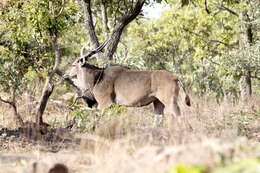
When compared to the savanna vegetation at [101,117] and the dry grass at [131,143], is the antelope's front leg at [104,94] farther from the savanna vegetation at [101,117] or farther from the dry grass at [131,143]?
the dry grass at [131,143]

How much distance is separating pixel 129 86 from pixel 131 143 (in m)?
6.54

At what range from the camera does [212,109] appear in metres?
13.5

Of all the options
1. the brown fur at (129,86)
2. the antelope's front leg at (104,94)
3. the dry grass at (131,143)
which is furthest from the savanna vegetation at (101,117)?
the antelope's front leg at (104,94)

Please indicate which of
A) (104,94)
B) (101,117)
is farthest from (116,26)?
(101,117)

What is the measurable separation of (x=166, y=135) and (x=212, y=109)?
620 cm

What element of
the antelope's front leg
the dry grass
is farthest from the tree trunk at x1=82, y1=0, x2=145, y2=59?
the dry grass

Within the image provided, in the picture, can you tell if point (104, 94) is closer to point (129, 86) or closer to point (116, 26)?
point (129, 86)

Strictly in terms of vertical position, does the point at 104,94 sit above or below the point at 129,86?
below

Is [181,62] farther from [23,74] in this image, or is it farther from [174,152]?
[174,152]

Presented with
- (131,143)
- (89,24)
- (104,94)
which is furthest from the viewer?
(89,24)

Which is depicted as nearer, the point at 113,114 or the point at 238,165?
the point at 238,165

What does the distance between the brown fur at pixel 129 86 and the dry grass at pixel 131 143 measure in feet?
1.56

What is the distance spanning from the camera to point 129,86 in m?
12.6

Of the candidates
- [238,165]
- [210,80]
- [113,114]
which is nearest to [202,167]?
[238,165]
